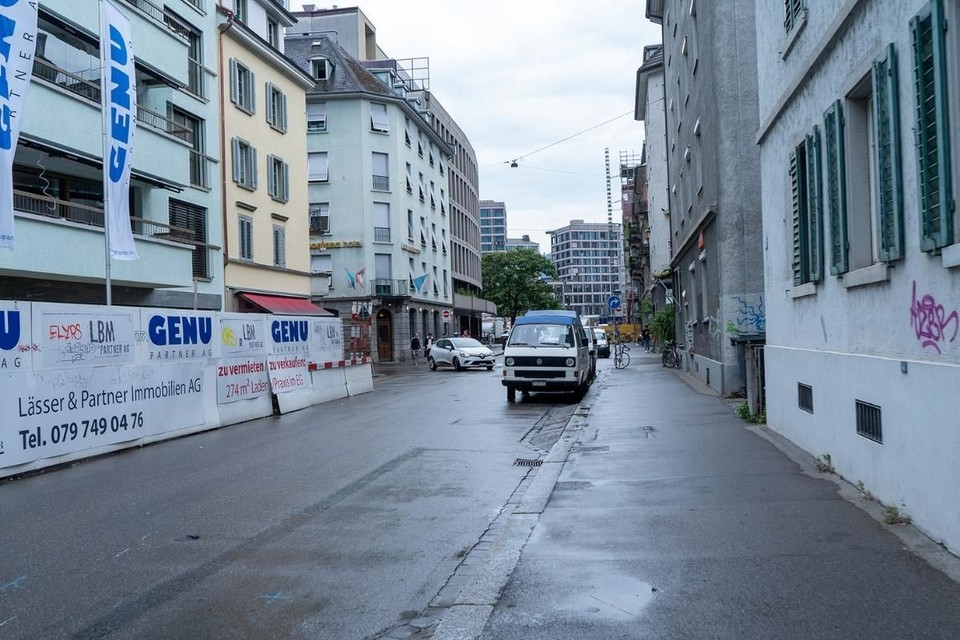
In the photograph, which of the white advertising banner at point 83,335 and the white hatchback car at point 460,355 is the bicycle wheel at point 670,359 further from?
the white advertising banner at point 83,335

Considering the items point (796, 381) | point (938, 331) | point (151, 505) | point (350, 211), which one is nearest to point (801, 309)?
point (796, 381)

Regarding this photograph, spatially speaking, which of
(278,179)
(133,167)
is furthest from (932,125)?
(278,179)

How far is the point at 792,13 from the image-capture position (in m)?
9.80

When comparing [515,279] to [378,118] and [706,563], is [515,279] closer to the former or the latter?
[378,118]

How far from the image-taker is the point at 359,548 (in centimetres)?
619

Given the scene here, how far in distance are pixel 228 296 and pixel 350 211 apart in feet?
70.2

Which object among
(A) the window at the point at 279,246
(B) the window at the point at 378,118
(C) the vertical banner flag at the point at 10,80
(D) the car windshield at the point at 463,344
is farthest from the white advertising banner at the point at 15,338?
(B) the window at the point at 378,118

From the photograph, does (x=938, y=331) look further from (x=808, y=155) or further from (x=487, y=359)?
(x=487, y=359)

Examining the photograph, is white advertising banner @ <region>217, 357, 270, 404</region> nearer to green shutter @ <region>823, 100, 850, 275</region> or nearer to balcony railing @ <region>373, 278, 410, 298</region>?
green shutter @ <region>823, 100, 850, 275</region>

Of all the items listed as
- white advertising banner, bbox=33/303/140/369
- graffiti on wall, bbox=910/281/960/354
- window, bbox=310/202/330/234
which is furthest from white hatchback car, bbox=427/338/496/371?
graffiti on wall, bbox=910/281/960/354

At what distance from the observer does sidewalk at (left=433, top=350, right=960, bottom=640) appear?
4.35 m

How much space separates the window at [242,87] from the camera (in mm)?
30547

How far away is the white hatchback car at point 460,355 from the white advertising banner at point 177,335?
73.2ft

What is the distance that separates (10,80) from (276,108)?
2181cm
